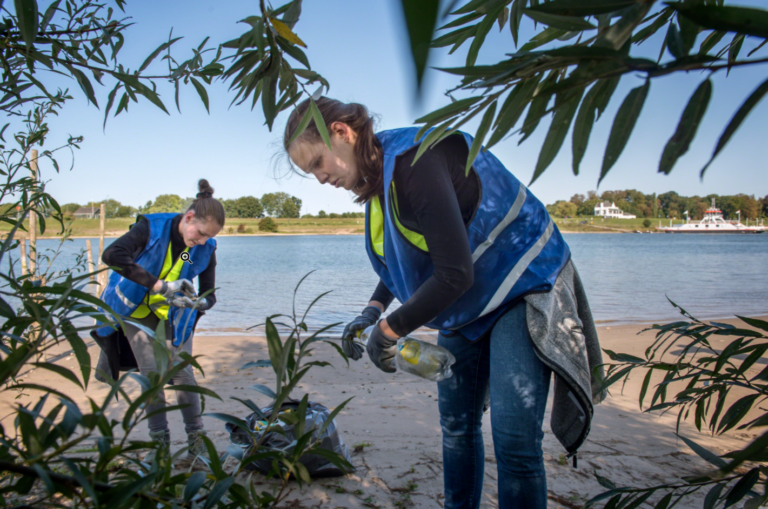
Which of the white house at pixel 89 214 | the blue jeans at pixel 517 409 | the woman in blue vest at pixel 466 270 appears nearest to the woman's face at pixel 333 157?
the woman in blue vest at pixel 466 270

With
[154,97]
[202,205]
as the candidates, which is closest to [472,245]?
[154,97]

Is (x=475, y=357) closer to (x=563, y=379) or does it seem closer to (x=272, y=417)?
(x=563, y=379)

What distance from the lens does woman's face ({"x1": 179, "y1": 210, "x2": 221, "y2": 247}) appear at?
326 centimetres

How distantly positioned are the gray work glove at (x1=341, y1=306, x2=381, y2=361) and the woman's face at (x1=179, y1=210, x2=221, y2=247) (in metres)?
1.54

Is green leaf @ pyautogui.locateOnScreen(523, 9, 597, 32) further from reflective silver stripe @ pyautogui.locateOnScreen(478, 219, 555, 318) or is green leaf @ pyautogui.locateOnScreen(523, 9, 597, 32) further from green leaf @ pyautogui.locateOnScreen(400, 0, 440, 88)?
reflective silver stripe @ pyautogui.locateOnScreen(478, 219, 555, 318)

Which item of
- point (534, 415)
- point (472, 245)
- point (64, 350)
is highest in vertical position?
point (472, 245)

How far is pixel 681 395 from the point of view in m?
1.36

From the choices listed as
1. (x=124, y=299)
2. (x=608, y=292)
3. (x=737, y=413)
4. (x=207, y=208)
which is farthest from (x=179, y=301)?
(x=608, y=292)

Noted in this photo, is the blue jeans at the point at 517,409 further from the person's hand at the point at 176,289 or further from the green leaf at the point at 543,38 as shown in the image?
the person's hand at the point at 176,289

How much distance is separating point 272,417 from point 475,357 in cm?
129

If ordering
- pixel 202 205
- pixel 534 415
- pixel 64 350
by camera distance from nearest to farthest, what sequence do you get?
pixel 534 415 < pixel 202 205 < pixel 64 350

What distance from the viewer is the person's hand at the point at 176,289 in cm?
311

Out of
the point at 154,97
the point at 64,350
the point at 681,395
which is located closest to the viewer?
the point at 154,97

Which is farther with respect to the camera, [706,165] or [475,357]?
[475,357]
